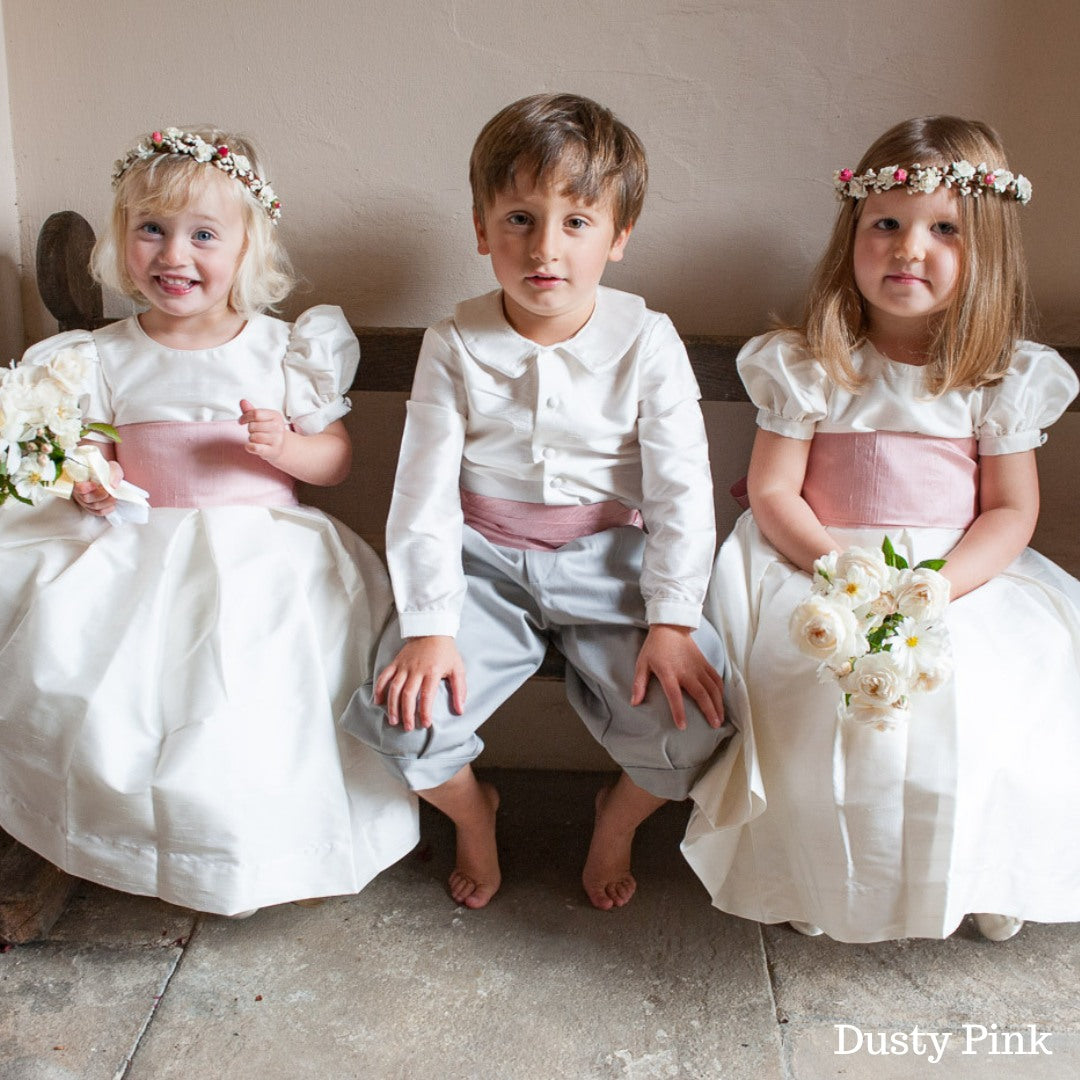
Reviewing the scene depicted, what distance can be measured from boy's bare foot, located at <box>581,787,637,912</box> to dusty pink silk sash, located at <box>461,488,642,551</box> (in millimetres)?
490

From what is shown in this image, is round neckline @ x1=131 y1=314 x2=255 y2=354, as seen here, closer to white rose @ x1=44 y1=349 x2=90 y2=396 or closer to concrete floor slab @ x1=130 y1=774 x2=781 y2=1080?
white rose @ x1=44 y1=349 x2=90 y2=396

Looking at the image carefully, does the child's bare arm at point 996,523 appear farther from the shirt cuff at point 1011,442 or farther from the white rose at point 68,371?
the white rose at point 68,371

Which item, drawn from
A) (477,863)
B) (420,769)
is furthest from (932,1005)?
(420,769)

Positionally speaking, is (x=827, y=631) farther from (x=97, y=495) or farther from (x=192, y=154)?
(x=192, y=154)

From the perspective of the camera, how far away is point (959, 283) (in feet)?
5.84

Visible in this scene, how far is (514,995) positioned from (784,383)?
1.09 meters

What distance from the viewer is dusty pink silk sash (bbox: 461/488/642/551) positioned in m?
1.86

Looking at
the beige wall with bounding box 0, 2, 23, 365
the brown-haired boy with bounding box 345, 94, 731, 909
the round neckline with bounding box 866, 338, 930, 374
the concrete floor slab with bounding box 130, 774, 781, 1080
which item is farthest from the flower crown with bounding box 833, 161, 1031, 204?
the beige wall with bounding box 0, 2, 23, 365

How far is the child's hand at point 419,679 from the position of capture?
164 cm

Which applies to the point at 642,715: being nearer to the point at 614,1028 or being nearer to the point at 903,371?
the point at 614,1028

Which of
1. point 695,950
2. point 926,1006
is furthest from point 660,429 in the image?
point 926,1006

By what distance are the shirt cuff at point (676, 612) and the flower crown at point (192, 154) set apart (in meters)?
0.99

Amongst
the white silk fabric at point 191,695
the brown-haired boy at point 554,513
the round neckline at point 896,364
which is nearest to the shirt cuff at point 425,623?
the brown-haired boy at point 554,513

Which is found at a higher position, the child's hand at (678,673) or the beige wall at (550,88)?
the beige wall at (550,88)
